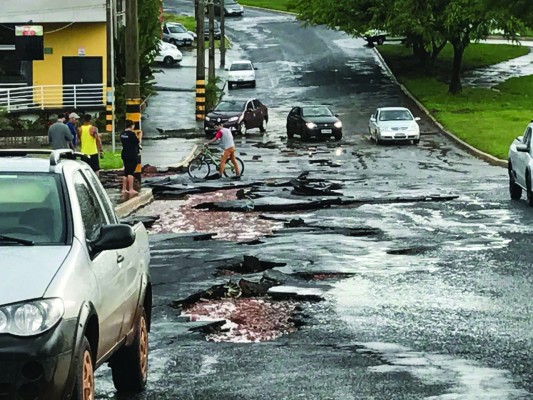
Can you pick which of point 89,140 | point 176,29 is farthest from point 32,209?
point 176,29

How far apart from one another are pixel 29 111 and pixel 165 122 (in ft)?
27.9

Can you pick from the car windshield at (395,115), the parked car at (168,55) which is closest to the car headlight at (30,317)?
the car windshield at (395,115)

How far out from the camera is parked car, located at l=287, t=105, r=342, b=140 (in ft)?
170

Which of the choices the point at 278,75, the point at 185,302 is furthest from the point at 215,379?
the point at 278,75

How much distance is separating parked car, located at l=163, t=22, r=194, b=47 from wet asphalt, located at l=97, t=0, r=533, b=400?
5383 centimetres

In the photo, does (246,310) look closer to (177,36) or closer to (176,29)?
(177,36)

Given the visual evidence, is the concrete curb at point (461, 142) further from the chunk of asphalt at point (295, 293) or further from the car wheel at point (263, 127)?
the chunk of asphalt at point (295, 293)

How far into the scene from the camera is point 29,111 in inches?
2026

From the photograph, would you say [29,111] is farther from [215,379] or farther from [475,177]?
[215,379]

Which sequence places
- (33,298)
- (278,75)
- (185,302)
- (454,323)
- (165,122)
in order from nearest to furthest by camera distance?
1. (33,298)
2. (454,323)
3. (185,302)
4. (165,122)
5. (278,75)

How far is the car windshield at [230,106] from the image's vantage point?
180 feet

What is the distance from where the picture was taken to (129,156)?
29.7m

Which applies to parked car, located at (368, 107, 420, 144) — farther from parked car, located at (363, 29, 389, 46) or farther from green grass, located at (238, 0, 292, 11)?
green grass, located at (238, 0, 292, 11)

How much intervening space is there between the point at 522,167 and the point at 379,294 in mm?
Result: 12110
